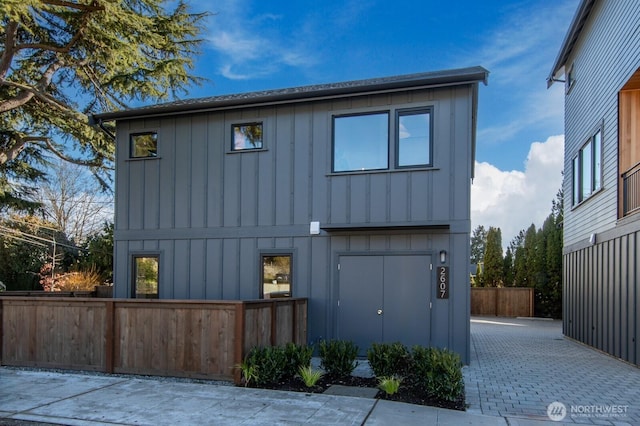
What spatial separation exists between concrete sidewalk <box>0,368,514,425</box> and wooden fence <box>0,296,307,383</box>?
0.43 meters

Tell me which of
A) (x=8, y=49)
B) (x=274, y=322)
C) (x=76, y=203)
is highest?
(x=8, y=49)

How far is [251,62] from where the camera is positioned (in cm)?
1903

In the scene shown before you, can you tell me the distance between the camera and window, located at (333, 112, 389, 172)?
9289 mm

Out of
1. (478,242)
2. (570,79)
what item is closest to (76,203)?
(570,79)

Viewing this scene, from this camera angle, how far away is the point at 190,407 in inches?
222

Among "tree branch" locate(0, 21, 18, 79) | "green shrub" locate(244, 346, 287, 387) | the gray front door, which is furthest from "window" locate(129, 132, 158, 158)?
"green shrub" locate(244, 346, 287, 387)

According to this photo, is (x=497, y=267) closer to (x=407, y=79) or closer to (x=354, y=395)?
(x=407, y=79)

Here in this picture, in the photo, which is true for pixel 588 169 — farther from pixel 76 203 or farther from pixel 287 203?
pixel 76 203

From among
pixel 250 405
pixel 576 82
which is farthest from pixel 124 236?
pixel 576 82

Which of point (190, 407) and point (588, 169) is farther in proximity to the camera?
point (588, 169)

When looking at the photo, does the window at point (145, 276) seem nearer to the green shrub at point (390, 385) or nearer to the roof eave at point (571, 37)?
the green shrub at point (390, 385)

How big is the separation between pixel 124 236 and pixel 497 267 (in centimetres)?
1669

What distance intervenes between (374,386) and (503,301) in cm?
1591

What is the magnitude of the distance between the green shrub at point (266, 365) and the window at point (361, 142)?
4063 mm
